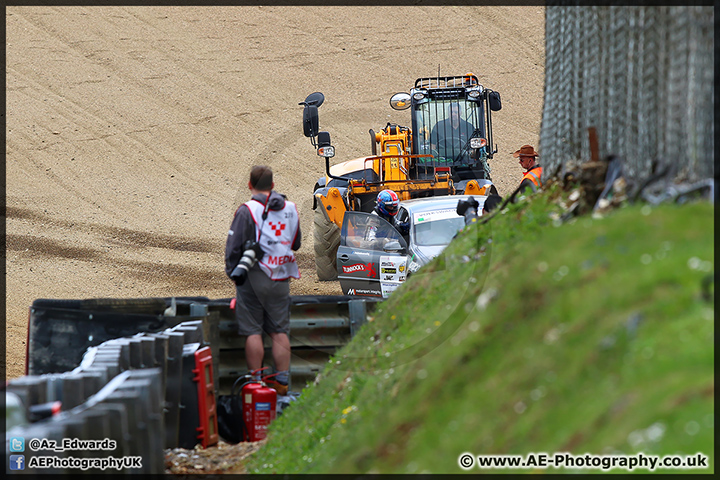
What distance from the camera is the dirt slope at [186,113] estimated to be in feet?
63.2

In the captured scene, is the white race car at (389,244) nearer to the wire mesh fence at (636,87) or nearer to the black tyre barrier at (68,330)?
the wire mesh fence at (636,87)

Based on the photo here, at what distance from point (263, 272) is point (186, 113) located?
26.1m

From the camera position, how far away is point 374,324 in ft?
23.0

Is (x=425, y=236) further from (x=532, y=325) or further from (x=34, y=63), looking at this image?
(x=34, y=63)

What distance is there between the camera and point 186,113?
3231 centimetres

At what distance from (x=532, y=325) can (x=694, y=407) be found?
43.4 inches

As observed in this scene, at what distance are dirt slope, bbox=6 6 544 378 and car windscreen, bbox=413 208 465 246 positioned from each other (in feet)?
14.0

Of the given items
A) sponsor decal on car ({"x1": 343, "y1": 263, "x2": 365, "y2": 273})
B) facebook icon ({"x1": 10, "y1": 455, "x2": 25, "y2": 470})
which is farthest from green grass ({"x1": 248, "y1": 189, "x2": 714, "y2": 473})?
sponsor decal on car ({"x1": 343, "y1": 263, "x2": 365, "y2": 273})

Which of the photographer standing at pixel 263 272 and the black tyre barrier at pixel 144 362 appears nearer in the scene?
the black tyre barrier at pixel 144 362

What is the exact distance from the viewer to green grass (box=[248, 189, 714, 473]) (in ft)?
9.52

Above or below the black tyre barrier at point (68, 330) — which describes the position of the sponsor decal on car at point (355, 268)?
above

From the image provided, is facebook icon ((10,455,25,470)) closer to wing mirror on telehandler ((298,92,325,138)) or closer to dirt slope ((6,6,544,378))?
wing mirror on telehandler ((298,92,325,138))

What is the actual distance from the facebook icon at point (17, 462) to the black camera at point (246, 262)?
4.08 metres

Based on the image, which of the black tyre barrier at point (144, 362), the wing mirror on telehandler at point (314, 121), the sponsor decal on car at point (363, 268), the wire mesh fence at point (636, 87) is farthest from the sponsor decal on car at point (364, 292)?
the wire mesh fence at point (636, 87)
